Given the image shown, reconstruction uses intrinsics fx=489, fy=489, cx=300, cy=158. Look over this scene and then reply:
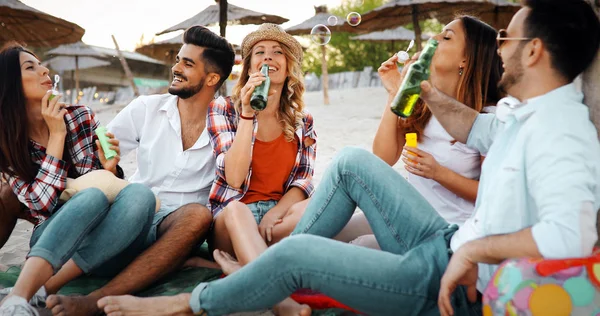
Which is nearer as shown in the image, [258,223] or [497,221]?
[497,221]

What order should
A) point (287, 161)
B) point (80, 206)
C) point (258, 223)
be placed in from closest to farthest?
point (80, 206) → point (258, 223) → point (287, 161)

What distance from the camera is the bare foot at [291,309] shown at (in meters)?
1.99

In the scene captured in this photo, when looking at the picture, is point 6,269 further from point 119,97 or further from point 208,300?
point 119,97

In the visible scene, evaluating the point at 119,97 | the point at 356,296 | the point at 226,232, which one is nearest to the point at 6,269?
the point at 226,232

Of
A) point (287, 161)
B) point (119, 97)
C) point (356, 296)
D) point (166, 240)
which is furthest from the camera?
point (119, 97)

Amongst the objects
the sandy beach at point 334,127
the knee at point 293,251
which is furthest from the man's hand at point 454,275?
the sandy beach at point 334,127

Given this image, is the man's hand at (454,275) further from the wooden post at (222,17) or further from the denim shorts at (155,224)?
the wooden post at (222,17)

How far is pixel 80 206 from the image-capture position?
2193 mm

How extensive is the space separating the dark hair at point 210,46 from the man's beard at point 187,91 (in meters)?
0.12

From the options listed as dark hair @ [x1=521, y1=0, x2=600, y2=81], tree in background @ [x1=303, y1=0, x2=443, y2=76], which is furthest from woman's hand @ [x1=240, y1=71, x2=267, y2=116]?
tree in background @ [x1=303, y1=0, x2=443, y2=76]

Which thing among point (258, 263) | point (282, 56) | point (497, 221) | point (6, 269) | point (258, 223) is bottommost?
point (6, 269)

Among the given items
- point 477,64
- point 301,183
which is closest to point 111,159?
point 301,183

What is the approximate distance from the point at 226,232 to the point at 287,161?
0.58 m

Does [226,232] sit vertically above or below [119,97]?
above
